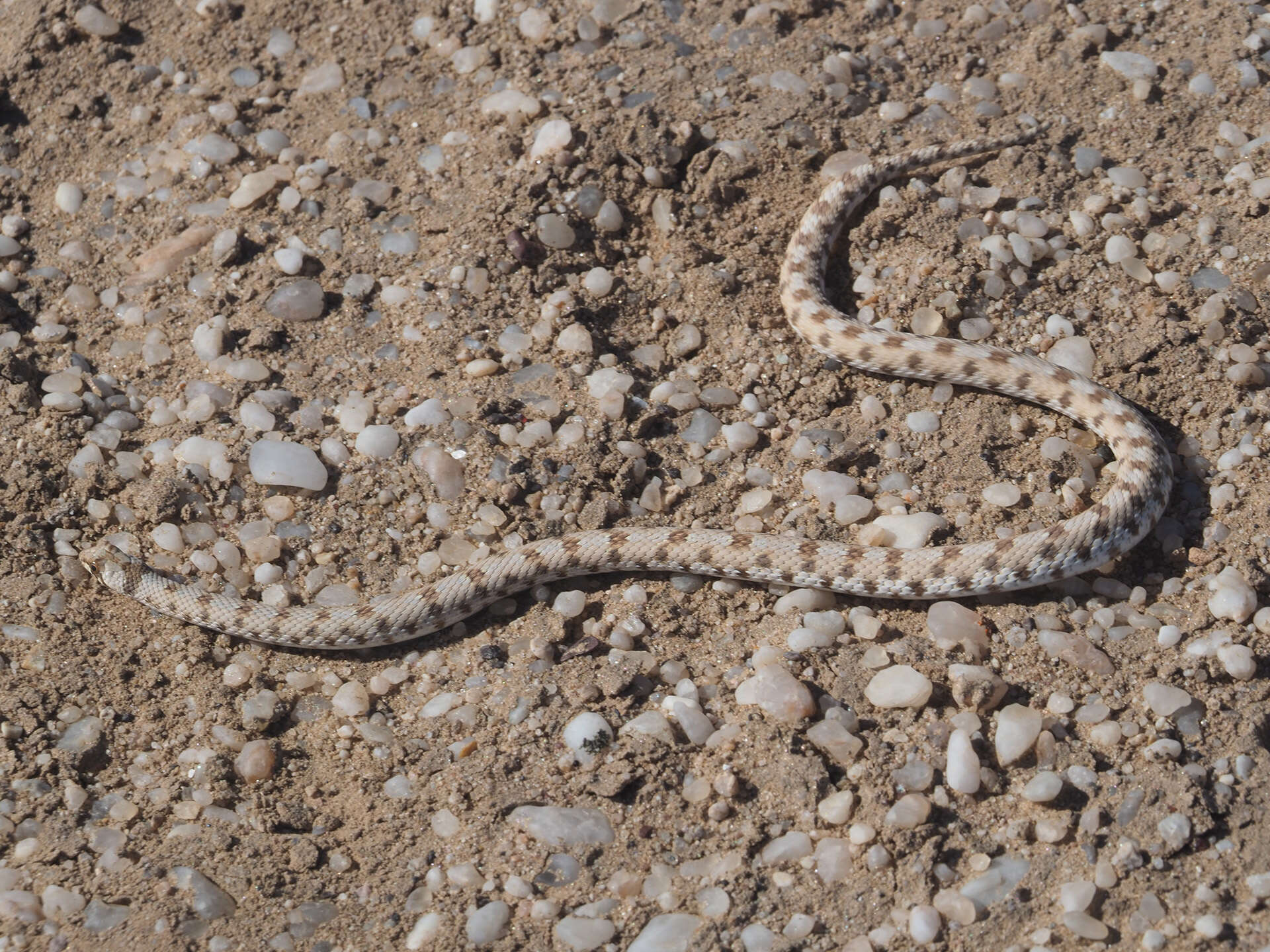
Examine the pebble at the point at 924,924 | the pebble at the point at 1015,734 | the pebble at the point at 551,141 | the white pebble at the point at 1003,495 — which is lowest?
the pebble at the point at 924,924

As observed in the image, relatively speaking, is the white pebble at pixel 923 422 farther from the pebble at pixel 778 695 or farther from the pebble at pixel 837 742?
the pebble at pixel 837 742

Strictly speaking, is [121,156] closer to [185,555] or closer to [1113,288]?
[185,555]

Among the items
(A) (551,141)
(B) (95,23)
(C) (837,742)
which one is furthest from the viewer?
(B) (95,23)

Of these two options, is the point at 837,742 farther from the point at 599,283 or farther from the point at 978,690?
the point at 599,283

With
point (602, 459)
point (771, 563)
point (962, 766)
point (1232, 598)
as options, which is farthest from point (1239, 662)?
point (602, 459)

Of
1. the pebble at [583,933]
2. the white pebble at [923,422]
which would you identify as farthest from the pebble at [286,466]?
the white pebble at [923,422]

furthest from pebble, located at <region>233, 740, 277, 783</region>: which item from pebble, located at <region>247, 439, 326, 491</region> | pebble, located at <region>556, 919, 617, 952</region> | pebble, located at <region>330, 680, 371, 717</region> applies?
pebble, located at <region>556, 919, 617, 952</region>

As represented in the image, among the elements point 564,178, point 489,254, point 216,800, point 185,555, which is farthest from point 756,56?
point 216,800
